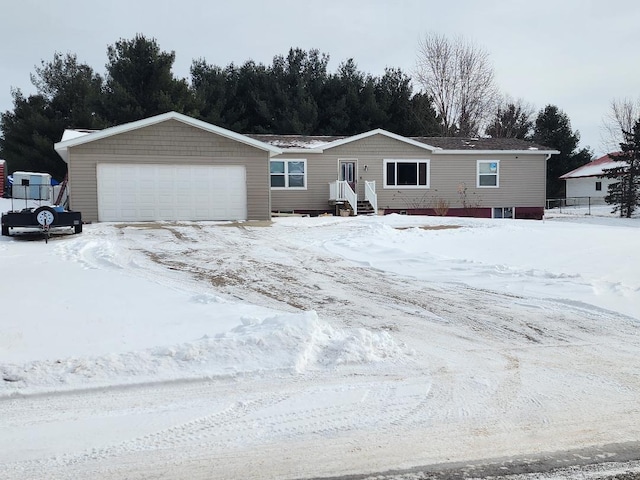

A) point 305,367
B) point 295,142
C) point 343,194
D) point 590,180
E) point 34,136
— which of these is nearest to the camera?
point 305,367

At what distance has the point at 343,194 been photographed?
71.7 ft

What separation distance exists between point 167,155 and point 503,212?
15.3m

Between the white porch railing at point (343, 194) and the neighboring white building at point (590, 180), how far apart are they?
24634mm

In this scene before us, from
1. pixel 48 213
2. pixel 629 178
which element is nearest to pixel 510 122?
pixel 629 178

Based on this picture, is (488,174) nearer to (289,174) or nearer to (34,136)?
(289,174)

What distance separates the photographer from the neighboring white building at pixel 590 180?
129ft

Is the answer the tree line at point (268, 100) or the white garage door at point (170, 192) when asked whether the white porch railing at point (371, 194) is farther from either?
the tree line at point (268, 100)

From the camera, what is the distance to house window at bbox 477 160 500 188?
80.1ft

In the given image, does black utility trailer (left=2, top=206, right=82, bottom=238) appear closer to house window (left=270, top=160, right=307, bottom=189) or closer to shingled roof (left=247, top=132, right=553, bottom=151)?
house window (left=270, top=160, right=307, bottom=189)

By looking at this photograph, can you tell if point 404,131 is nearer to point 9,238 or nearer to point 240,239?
point 240,239

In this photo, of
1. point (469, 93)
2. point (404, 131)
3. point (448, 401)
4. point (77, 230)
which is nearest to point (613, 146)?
point (469, 93)

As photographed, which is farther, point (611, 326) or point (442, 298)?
point (442, 298)

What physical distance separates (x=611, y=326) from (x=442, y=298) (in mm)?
2091

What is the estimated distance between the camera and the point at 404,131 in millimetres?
37656
